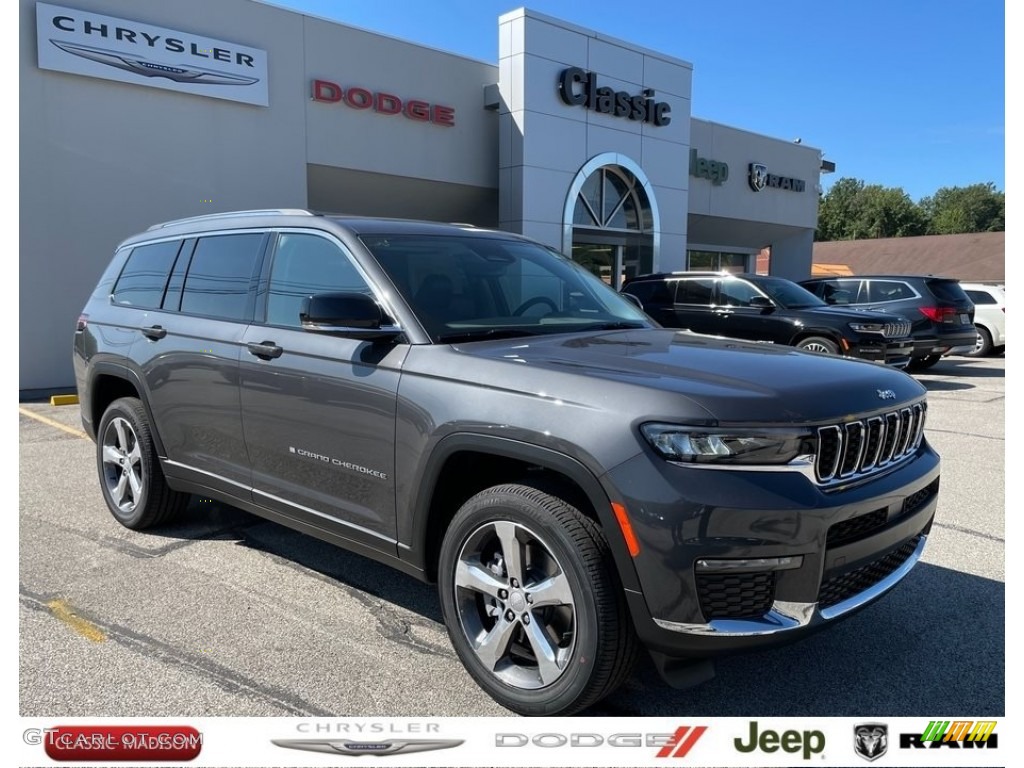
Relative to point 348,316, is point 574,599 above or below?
below

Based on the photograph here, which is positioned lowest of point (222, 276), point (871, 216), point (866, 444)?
point (866, 444)

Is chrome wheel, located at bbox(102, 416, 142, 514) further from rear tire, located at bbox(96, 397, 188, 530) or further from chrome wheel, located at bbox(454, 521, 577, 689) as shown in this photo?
chrome wheel, located at bbox(454, 521, 577, 689)

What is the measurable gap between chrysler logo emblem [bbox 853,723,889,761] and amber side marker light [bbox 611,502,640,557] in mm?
1101

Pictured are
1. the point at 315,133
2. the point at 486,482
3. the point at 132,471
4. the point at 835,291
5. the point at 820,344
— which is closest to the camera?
the point at 486,482

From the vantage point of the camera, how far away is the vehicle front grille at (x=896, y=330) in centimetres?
1123

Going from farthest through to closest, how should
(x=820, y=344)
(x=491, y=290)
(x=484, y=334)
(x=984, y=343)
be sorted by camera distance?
(x=984, y=343)
(x=820, y=344)
(x=491, y=290)
(x=484, y=334)

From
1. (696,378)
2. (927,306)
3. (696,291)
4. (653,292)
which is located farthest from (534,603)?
(927,306)

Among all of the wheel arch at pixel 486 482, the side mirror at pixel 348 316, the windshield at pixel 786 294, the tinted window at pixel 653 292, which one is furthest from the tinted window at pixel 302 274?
the windshield at pixel 786 294

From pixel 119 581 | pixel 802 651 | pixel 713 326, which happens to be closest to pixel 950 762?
pixel 802 651

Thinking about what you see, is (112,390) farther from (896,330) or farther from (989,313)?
(989,313)

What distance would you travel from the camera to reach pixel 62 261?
11.6m

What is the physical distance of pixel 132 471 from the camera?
16.5 ft

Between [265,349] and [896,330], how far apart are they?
10225mm

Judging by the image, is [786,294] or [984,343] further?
[984,343]
